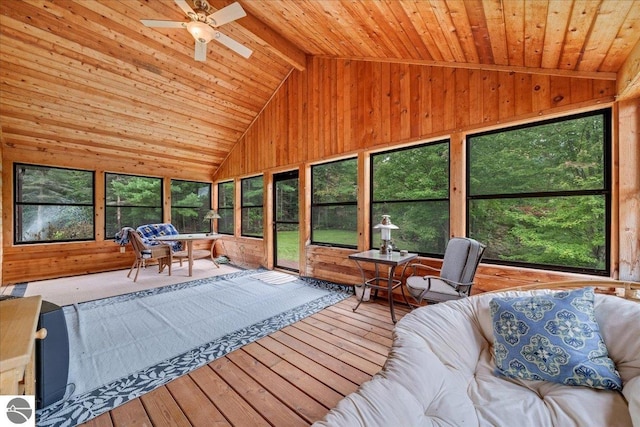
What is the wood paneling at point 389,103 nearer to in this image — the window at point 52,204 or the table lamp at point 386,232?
the table lamp at point 386,232

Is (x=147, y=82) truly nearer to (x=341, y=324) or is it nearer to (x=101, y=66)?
(x=101, y=66)

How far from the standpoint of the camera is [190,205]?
22.3 ft

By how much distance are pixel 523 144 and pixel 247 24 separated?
375cm

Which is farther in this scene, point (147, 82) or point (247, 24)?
point (147, 82)

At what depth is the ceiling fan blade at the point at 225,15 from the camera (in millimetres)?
2451

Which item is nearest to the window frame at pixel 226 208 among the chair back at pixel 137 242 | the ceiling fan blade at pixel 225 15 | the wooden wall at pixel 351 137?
the wooden wall at pixel 351 137

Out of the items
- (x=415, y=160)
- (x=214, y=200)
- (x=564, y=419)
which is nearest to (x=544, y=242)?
(x=415, y=160)

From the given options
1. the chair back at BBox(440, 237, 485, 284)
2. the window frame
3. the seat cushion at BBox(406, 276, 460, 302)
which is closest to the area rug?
the seat cushion at BBox(406, 276, 460, 302)

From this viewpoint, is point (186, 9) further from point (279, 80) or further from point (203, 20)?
point (279, 80)

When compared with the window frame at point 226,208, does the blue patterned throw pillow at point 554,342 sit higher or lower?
lower

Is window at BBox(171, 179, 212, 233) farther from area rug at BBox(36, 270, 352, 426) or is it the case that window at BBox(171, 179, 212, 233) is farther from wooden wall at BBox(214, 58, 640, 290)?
area rug at BBox(36, 270, 352, 426)

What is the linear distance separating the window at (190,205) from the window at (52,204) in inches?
63.0

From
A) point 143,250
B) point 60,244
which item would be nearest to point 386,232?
point 143,250

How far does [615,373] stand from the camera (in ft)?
3.69
